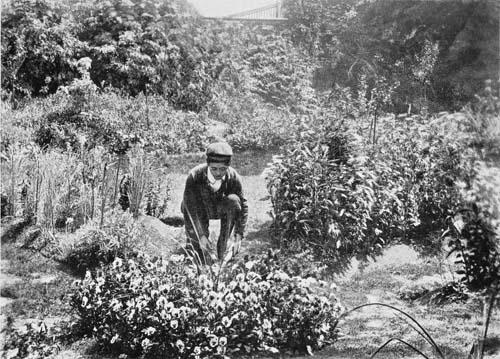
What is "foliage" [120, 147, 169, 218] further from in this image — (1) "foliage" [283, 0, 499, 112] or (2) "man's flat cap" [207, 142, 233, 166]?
(1) "foliage" [283, 0, 499, 112]

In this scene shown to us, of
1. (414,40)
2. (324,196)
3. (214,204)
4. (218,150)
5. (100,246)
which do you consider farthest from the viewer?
(324,196)

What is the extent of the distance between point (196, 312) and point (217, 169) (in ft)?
4.58

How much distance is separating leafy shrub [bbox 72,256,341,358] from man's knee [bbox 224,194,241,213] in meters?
0.66

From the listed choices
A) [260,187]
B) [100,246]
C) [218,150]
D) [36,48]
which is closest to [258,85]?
[260,187]

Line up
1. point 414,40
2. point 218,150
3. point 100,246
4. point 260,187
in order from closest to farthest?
point 218,150
point 100,246
point 414,40
point 260,187

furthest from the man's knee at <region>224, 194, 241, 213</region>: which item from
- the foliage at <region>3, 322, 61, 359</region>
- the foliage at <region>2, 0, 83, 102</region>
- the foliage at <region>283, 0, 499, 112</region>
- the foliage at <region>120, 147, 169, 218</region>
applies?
the foliage at <region>2, 0, 83, 102</region>

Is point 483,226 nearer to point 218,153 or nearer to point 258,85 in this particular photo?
point 218,153

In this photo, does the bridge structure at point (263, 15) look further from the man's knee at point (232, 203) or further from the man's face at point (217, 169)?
the man's knee at point (232, 203)

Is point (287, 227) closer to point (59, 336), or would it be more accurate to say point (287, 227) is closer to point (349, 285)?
point (349, 285)

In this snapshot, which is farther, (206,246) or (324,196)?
(324,196)

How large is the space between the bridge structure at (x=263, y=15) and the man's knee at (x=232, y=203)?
189cm

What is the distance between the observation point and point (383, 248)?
611cm

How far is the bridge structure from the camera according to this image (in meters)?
5.60

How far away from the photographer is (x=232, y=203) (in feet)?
16.6
